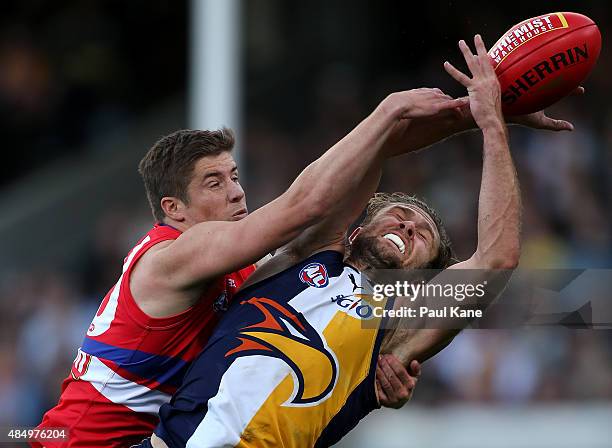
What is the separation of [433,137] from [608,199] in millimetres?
5698

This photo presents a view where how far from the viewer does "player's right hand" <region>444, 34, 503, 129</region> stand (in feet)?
15.0

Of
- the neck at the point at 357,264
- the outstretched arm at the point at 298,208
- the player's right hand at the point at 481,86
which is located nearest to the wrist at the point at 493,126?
the player's right hand at the point at 481,86

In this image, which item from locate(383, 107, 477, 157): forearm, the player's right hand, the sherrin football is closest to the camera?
the player's right hand

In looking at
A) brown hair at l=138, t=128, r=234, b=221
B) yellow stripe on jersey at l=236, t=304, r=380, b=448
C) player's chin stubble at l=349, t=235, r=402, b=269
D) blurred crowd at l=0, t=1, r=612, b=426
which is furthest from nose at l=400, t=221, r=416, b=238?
blurred crowd at l=0, t=1, r=612, b=426

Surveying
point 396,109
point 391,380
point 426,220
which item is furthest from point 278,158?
point 396,109

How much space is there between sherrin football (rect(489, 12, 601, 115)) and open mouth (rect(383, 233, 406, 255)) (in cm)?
67

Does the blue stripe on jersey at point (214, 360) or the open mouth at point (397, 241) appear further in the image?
the open mouth at point (397, 241)

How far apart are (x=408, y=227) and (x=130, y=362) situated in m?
1.24

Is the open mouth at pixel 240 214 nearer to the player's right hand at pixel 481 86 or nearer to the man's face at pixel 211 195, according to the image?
the man's face at pixel 211 195

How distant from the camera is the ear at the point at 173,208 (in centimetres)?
501

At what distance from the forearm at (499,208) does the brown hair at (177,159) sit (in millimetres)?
1187

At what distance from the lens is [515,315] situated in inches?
321

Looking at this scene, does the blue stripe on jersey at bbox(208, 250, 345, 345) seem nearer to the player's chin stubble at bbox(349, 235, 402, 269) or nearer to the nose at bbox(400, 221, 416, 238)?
the player's chin stubble at bbox(349, 235, 402, 269)

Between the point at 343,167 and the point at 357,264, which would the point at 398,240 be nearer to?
the point at 357,264
